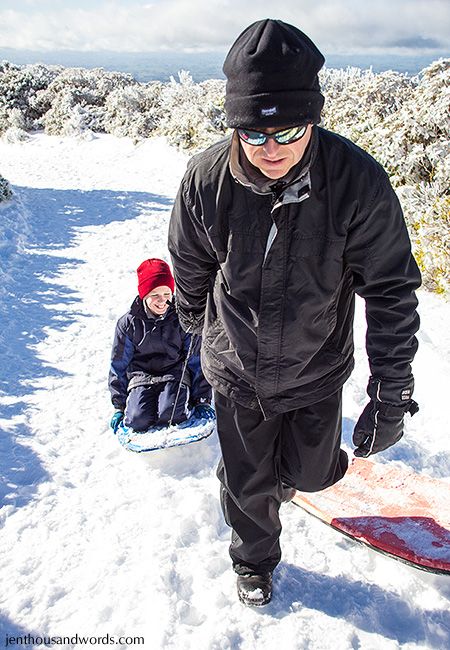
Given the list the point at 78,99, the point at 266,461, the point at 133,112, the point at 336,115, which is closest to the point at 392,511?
the point at 266,461

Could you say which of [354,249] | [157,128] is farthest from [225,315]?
[157,128]

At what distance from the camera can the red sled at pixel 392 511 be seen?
2469 millimetres

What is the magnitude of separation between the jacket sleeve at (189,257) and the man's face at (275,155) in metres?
0.30

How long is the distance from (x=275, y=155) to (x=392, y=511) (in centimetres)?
208

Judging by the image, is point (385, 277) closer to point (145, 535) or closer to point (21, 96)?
point (145, 535)

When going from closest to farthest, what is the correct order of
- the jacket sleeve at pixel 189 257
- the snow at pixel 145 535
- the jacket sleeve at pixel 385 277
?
the jacket sleeve at pixel 385 277
the jacket sleeve at pixel 189 257
the snow at pixel 145 535

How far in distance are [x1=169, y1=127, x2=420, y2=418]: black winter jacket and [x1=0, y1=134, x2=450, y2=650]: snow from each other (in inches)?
42.3

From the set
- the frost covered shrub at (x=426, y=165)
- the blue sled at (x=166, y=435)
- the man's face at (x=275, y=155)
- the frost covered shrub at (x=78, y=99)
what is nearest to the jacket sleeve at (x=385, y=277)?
the man's face at (x=275, y=155)

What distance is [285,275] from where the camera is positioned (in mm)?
1763

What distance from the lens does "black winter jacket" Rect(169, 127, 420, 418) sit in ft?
5.48

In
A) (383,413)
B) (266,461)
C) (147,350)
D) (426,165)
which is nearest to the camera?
(383,413)

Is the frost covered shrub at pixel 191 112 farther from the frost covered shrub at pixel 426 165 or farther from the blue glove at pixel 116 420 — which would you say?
the blue glove at pixel 116 420

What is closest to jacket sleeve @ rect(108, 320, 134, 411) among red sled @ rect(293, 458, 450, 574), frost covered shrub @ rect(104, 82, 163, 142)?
red sled @ rect(293, 458, 450, 574)

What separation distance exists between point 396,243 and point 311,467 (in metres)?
1.00
